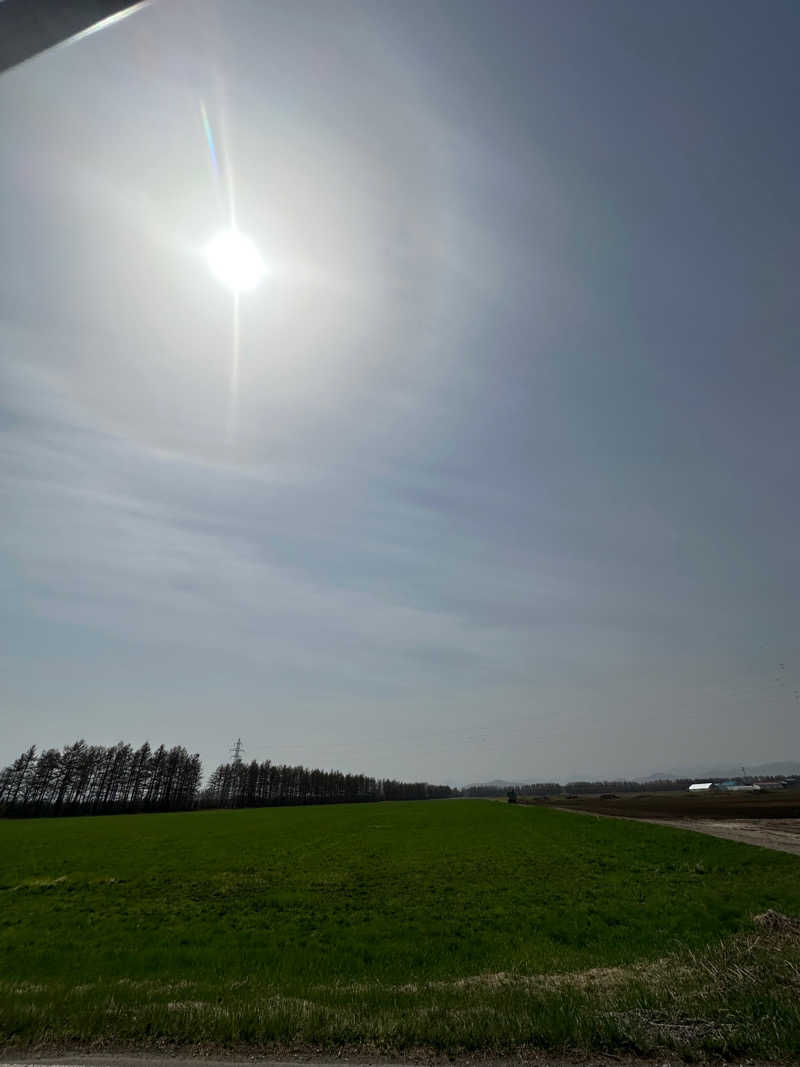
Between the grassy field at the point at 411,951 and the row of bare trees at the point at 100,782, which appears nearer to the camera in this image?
the grassy field at the point at 411,951

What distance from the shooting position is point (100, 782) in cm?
14050

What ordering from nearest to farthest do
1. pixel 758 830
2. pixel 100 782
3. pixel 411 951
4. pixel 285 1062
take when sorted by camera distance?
pixel 285 1062, pixel 411 951, pixel 758 830, pixel 100 782

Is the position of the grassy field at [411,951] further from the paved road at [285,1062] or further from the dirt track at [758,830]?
the dirt track at [758,830]

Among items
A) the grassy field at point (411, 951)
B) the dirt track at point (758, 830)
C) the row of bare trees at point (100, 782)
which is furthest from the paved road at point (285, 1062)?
the row of bare trees at point (100, 782)

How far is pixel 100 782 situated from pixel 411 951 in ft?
534

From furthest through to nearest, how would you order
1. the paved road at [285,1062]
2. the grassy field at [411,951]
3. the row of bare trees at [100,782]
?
the row of bare trees at [100,782]
the grassy field at [411,951]
the paved road at [285,1062]

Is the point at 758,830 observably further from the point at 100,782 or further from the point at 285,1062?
the point at 100,782

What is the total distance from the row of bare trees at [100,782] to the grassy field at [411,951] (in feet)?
392

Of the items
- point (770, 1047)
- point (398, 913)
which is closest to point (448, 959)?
point (398, 913)

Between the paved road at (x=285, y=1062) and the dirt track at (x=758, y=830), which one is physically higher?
the dirt track at (x=758, y=830)

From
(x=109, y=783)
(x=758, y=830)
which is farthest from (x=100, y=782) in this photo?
(x=758, y=830)

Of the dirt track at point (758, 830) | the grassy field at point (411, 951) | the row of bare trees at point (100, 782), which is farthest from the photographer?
the row of bare trees at point (100, 782)

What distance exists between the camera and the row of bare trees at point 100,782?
125m

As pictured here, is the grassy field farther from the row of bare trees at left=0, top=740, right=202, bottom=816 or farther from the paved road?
the row of bare trees at left=0, top=740, right=202, bottom=816
